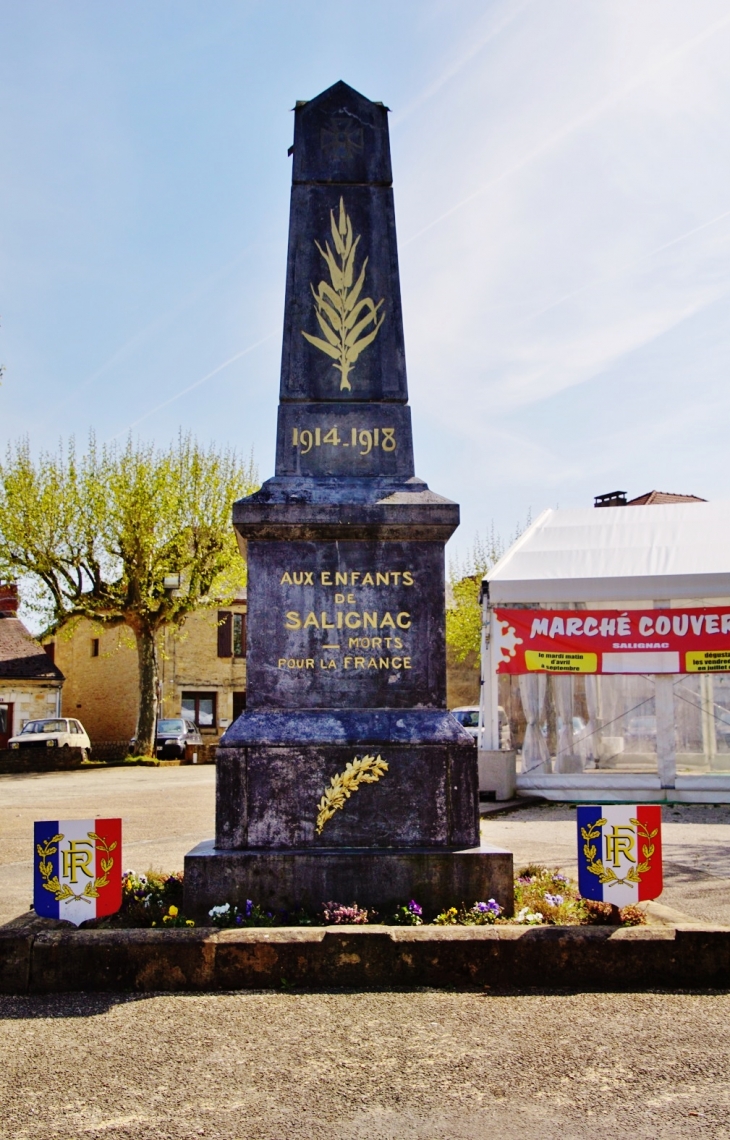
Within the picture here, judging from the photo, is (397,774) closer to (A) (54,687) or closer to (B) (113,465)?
(B) (113,465)

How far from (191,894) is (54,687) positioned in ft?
112

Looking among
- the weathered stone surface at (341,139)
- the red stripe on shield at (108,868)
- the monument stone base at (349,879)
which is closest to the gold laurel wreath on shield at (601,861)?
the monument stone base at (349,879)

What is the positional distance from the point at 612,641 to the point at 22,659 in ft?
94.6

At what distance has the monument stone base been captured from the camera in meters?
5.44

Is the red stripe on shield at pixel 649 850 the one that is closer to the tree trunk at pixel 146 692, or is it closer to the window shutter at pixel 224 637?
the tree trunk at pixel 146 692

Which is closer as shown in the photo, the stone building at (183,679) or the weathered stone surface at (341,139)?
the weathered stone surface at (341,139)

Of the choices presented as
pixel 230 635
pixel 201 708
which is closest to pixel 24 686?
pixel 201 708

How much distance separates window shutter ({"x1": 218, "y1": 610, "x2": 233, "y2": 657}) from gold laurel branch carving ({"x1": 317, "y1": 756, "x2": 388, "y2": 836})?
35.9 metres

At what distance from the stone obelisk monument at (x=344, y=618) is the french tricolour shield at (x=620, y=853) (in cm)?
46

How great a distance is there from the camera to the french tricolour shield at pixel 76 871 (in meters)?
5.21

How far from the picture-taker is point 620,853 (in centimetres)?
535

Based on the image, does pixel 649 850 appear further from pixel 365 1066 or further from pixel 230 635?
pixel 230 635

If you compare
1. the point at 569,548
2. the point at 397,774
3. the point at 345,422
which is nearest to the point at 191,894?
the point at 397,774

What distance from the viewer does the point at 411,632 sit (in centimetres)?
609
